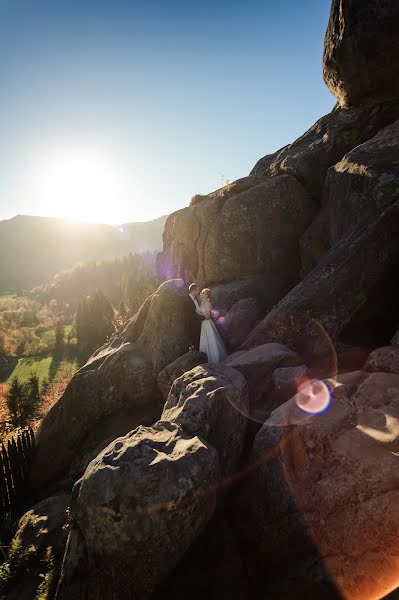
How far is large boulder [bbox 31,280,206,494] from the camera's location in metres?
13.8

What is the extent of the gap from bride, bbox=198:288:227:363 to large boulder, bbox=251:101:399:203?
8.58 m

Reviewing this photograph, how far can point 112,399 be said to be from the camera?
14.4 m

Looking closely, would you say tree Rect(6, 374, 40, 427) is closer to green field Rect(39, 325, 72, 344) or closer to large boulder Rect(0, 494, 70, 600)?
large boulder Rect(0, 494, 70, 600)

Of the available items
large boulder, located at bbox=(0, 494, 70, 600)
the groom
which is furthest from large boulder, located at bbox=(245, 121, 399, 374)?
large boulder, located at bbox=(0, 494, 70, 600)

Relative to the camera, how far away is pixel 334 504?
5613 millimetres

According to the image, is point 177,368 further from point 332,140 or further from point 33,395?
point 33,395

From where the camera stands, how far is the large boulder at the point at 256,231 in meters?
17.0

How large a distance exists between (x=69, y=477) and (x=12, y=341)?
71.3m

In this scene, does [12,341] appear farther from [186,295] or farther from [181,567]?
[181,567]

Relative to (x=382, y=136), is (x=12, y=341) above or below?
below

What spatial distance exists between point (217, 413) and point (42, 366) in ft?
186

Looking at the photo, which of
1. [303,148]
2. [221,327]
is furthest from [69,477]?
[303,148]

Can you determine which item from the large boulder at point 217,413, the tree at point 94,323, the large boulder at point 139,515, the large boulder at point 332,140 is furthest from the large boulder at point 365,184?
the tree at point 94,323

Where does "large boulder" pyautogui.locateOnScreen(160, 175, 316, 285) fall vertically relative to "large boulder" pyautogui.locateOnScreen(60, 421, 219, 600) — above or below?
above
